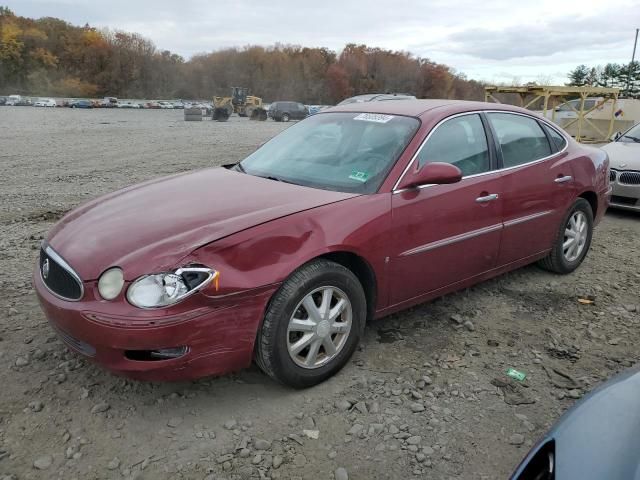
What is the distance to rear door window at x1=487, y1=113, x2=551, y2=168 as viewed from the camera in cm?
401

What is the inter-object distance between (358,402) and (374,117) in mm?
1975

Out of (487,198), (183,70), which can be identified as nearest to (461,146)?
(487,198)

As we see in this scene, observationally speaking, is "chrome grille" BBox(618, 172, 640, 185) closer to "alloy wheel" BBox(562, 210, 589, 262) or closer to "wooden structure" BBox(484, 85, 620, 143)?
"alloy wheel" BBox(562, 210, 589, 262)

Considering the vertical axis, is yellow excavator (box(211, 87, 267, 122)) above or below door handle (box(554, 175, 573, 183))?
above

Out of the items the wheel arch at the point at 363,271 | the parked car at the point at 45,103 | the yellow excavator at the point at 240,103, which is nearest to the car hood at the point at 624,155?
the wheel arch at the point at 363,271

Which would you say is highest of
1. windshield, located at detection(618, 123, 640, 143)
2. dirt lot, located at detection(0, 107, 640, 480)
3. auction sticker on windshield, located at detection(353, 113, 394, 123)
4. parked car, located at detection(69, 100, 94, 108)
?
parked car, located at detection(69, 100, 94, 108)

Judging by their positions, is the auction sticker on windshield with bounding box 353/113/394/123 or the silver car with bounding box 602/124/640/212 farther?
the silver car with bounding box 602/124/640/212

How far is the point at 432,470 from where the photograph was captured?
2.40 meters

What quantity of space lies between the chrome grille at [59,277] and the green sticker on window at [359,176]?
1679mm

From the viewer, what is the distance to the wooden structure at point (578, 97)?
1623cm

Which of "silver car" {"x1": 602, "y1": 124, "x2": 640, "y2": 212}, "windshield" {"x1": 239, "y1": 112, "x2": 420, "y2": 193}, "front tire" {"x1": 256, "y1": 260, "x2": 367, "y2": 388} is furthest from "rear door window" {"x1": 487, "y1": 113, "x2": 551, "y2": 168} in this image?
"silver car" {"x1": 602, "y1": 124, "x2": 640, "y2": 212}

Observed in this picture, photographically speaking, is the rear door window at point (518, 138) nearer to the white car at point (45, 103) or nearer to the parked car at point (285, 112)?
the parked car at point (285, 112)

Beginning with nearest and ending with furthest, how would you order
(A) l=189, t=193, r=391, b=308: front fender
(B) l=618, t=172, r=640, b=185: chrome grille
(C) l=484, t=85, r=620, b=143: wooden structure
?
(A) l=189, t=193, r=391, b=308: front fender < (B) l=618, t=172, r=640, b=185: chrome grille < (C) l=484, t=85, r=620, b=143: wooden structure

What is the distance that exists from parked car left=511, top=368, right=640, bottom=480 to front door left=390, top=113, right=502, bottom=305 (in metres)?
1.59
